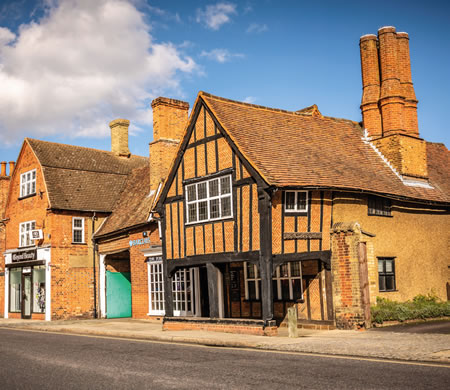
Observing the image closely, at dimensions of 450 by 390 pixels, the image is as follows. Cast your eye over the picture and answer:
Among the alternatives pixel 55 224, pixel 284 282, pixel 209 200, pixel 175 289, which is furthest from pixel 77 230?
pixel 284 282

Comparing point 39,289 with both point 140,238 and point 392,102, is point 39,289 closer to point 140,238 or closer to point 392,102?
point 140,238

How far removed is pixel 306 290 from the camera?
17.1 meters

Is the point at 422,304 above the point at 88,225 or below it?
below

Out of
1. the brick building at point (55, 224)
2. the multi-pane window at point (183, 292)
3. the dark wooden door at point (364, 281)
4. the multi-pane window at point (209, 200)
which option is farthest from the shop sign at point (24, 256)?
the dark wooden door at point (364, 281)

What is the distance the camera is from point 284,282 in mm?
17891

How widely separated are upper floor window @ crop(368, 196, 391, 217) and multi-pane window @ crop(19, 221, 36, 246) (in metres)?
18.3

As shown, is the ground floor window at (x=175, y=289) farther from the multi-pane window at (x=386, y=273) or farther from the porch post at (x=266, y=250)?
the multi-pane window at (x=386, y=273)

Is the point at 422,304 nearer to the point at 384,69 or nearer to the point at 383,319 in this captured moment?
the point at 383,319

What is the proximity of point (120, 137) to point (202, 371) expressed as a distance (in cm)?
2511

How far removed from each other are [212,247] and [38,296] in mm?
14199

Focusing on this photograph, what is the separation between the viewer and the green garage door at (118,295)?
88.4ft

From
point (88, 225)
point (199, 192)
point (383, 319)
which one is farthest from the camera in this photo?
point (88, 225)

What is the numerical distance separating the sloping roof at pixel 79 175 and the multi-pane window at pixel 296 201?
14285mm

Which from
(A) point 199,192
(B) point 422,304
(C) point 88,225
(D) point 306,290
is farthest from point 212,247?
(C) point 88,225
